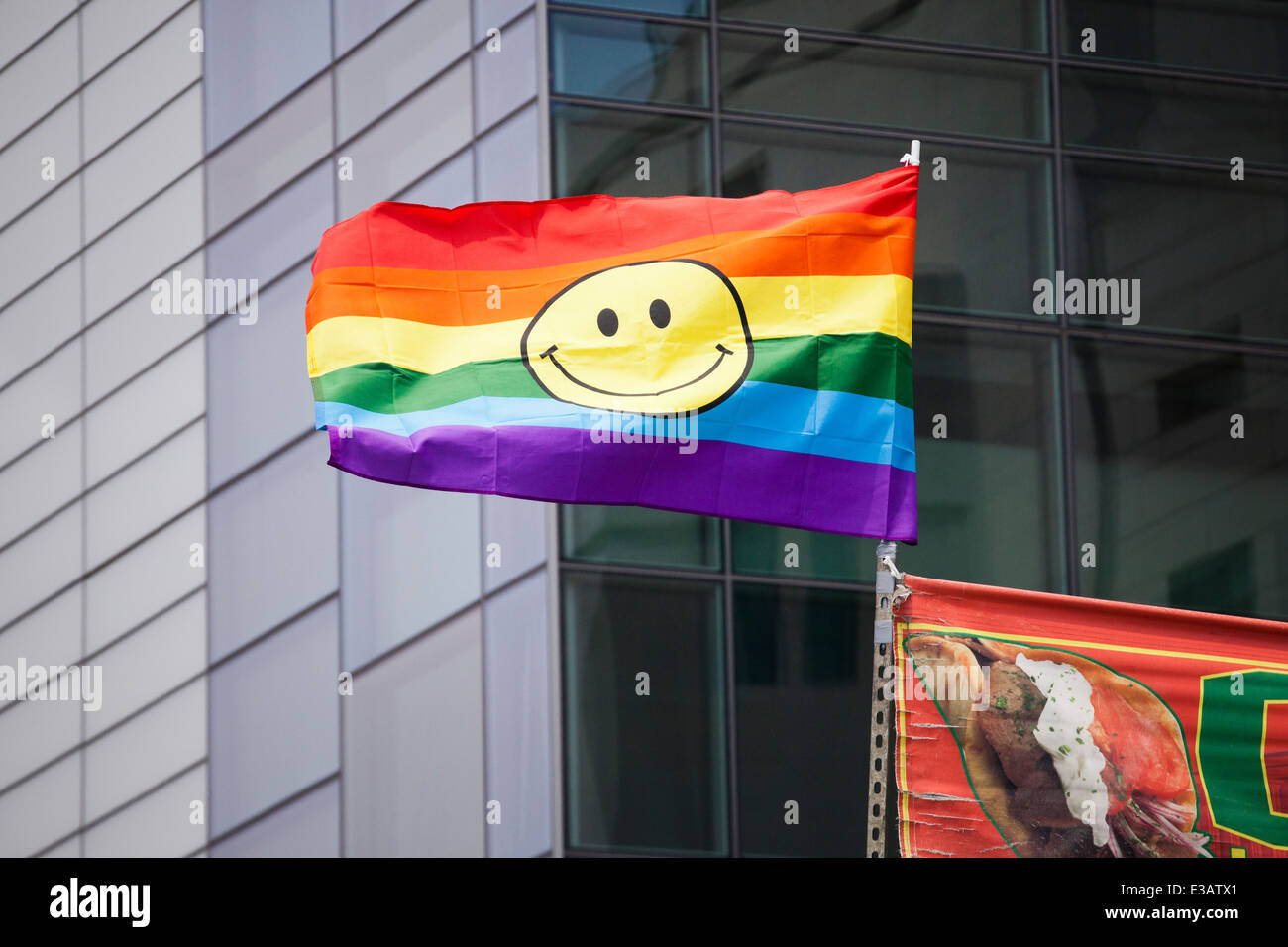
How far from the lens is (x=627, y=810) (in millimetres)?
18297

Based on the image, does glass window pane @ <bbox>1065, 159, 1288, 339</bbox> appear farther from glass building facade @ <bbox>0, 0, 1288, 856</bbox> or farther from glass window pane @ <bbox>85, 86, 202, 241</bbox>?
glass window pane @ <bbox>85, 86, 202, 241</bbox>

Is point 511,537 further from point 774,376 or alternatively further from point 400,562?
point 774,376

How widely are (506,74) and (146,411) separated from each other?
647cm

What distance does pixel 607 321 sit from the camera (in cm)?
1327

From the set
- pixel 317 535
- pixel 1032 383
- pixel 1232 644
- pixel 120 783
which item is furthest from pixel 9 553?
pixel 1232 644

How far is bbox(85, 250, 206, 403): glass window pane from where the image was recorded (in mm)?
23625

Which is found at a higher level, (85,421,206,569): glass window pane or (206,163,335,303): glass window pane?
(206,163,335,303): glass window pane

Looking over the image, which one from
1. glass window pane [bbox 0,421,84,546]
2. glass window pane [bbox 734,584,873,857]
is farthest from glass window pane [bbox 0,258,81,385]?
glass window pane [bbox 734,584,873,857]

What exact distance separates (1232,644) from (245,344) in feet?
42.4

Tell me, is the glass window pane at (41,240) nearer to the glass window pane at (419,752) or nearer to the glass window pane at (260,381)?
the glass window pane at (260,381)

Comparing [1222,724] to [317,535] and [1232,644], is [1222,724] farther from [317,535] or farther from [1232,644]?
[317,535]

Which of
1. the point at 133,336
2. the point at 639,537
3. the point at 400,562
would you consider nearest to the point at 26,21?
the point at 133,336

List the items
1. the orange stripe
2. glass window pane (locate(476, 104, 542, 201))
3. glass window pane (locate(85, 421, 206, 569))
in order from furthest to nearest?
1. glass window pane (locate(85, 421, 206, 569))
2. glass window pane (locate(476, 104, 542, 201))
3. the orange stripe

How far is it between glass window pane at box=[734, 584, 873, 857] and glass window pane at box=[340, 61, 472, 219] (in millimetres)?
5644
